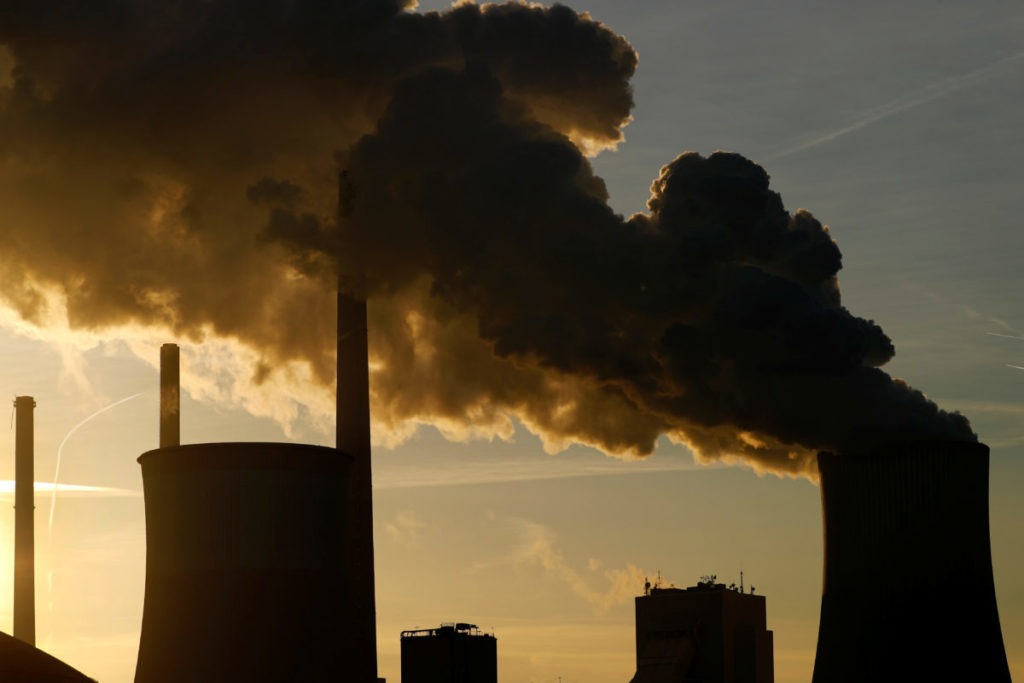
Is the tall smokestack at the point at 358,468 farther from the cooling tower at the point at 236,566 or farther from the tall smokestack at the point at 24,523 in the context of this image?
the tall smokestack at the point at 24,523

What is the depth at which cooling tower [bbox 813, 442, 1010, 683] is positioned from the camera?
35125mm

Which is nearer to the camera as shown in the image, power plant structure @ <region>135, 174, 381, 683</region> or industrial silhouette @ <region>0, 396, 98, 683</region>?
power plant structure @ <region>135, 174, 381, 683</region>

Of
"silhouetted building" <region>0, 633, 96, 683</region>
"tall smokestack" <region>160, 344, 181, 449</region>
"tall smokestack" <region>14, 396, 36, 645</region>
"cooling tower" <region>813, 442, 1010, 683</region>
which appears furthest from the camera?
"tall smokestack" <region>14, 396, 36, 645</region>

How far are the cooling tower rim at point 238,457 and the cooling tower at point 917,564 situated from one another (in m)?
11.5

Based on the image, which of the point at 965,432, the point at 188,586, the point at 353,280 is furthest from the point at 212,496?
the point at 965,432

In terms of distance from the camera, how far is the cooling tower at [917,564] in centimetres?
3512

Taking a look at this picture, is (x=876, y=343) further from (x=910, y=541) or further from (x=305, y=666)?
(x=305, y=666)

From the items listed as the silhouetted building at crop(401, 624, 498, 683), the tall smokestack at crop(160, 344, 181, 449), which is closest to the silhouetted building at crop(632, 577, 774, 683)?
the silhouetted building at crop(401, 624, 498, 683)

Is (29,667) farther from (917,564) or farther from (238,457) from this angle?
(917,564)

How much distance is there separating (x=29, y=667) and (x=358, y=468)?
30.2 ft

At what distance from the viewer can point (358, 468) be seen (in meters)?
43.1

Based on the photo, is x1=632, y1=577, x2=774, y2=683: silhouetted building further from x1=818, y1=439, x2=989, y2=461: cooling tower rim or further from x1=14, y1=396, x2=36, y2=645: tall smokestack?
x1=14, y1=396, x2=36, y2=645: tall smokestack

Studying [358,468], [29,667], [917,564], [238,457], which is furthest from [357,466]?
[917,564]

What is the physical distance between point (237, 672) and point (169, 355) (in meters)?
10.6
